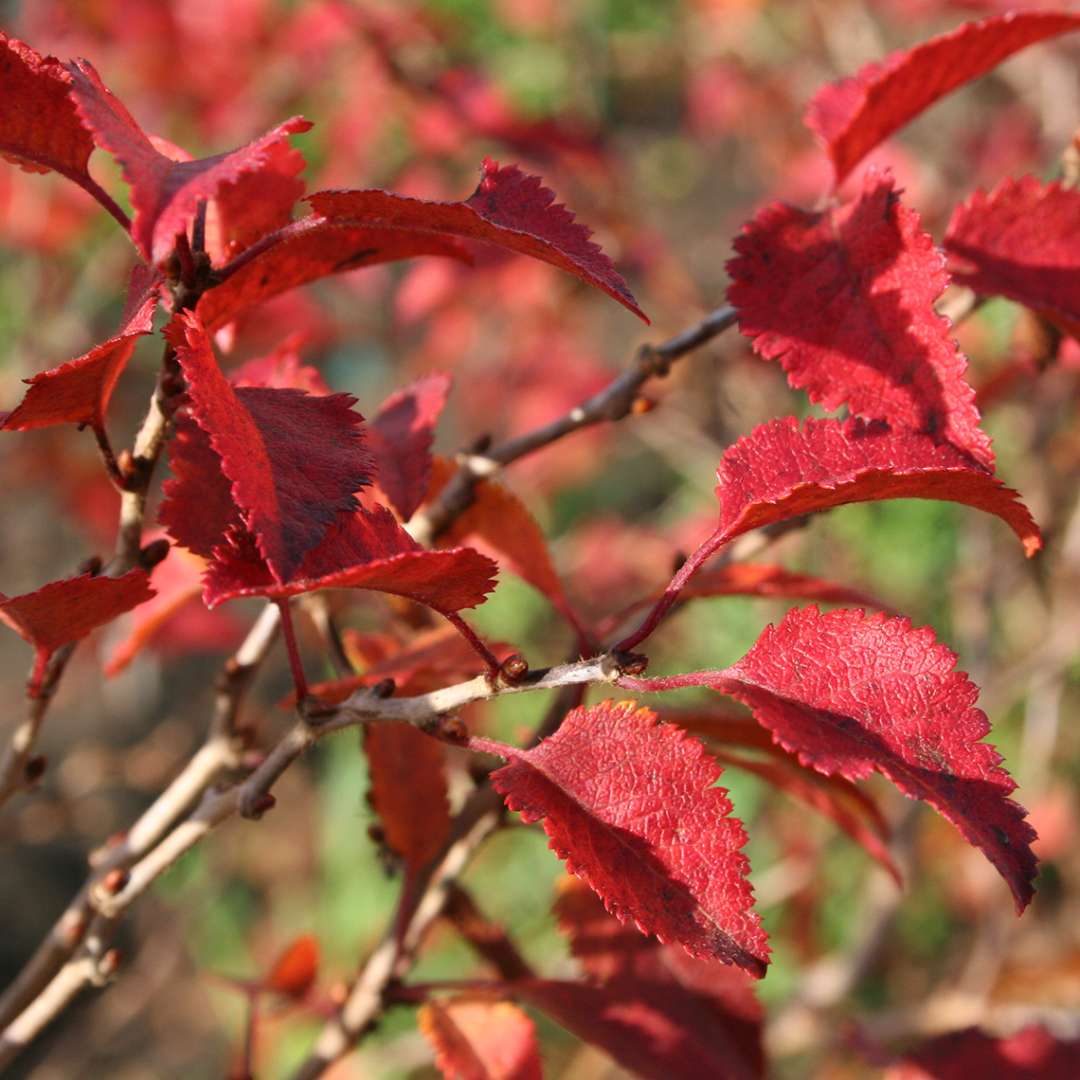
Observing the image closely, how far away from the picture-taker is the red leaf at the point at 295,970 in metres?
0.85

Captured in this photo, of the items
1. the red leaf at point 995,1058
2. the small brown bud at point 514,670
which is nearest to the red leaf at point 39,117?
the small brown bud at point 514,670

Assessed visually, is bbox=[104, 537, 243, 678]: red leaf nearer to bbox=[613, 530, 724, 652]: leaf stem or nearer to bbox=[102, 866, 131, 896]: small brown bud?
bbox=[102, 866, 131, 896]: small brown bud

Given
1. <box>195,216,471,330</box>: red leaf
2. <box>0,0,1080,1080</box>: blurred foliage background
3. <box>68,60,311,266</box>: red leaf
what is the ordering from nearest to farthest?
<box>68,60,311,266</box>: red leaf < <box>195,216,471,330</box>: red leaf < <box>0,0,1080,1080</box>: blurred foliage background

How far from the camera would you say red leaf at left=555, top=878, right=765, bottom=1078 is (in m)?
0.75

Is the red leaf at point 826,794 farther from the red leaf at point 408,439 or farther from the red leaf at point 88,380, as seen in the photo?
the red leaf at point 88,380

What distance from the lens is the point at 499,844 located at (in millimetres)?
3109

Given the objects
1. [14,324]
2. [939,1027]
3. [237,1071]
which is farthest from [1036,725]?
[14,324]

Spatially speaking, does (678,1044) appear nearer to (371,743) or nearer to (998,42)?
(371,743)

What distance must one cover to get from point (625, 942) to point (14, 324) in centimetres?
268

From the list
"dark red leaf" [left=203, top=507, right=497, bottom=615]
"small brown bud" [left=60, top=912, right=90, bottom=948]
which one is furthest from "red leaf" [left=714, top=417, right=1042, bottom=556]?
"small brown bud" [left=60, top=912, right=90, bottom=948]

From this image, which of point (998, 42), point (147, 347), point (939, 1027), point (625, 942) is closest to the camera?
point (998, 42)

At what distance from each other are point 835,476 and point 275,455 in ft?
0.76

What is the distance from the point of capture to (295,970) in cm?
85

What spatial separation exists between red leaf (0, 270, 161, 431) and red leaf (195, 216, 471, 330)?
31mm
